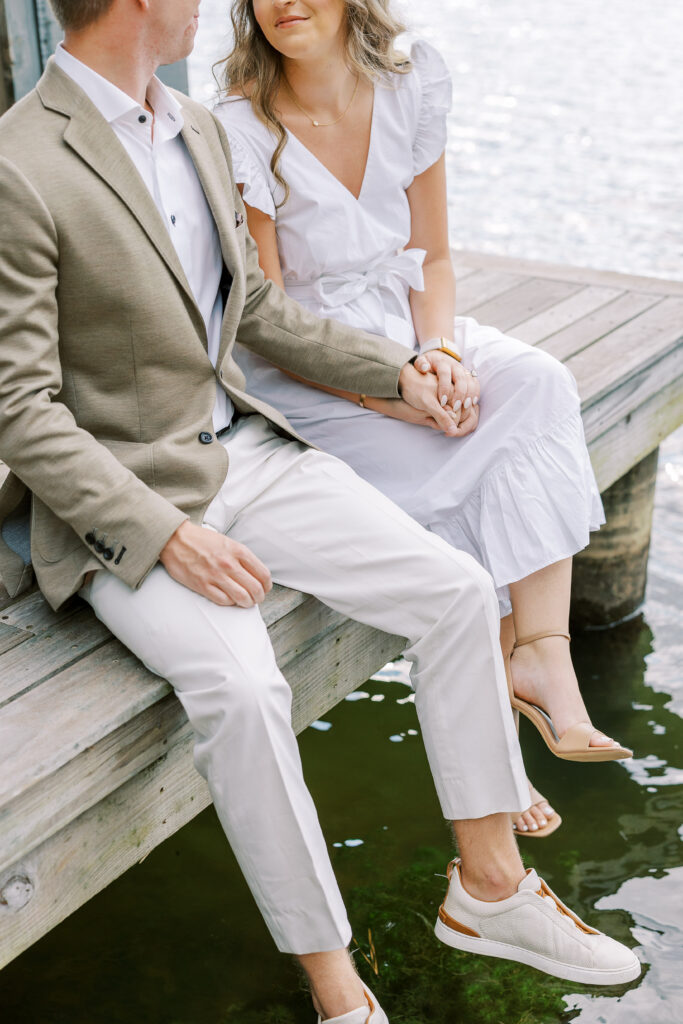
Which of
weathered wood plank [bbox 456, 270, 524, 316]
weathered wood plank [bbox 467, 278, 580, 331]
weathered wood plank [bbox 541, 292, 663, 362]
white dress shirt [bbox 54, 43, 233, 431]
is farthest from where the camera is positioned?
weathered wood plank [bbox 456, 270, 524, 316]

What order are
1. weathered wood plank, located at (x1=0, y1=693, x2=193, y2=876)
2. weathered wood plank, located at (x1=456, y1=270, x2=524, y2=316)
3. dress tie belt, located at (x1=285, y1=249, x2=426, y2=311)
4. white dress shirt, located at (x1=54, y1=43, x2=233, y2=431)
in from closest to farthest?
weathered wood plank, located at (x1=0, y1=693, x2=193, y2=876) → white dress shirt, located at (x1=54, y1=43, x2=233, y2=431) → dress tie belt, located at (x1=285, y1=249, x2=426, y2=311) → weathered wood plank, located at (x1=456, y1=270, x2=524, y2=316)

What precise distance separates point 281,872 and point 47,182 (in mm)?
1105

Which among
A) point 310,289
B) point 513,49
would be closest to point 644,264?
point 310,289

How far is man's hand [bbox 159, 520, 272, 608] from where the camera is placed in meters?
1.86

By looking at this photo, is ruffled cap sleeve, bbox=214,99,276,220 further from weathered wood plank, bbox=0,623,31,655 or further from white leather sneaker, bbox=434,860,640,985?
white leather sneaker, bbox=434,860,640,985

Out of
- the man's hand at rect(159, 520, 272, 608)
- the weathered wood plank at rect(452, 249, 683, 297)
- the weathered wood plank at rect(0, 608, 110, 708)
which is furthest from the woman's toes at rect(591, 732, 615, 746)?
the weathered wood plank at rect(452, 249, 683, 297)

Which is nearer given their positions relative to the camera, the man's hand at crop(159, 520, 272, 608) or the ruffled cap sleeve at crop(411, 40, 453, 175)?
the man's hand at crop(159, 520, 272, 608)

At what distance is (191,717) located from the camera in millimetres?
1805

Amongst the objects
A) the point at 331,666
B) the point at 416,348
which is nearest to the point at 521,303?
the point at 416,348

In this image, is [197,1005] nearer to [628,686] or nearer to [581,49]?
[628,686]

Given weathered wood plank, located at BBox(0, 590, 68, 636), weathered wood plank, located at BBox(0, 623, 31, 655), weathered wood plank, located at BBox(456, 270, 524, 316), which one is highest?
weathered wood plank, located at BBox(0, 623, 31, 655)

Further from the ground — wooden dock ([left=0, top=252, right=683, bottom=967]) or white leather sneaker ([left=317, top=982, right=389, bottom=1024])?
wooden dock ([left=0, top=252, right=683, bottom=967])

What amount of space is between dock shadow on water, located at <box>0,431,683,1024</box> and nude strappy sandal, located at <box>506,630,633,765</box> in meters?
0.53

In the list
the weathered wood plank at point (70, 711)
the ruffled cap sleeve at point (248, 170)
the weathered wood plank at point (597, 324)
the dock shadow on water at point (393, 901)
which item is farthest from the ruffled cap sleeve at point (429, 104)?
the dock shadow on water at point (393, 901)
